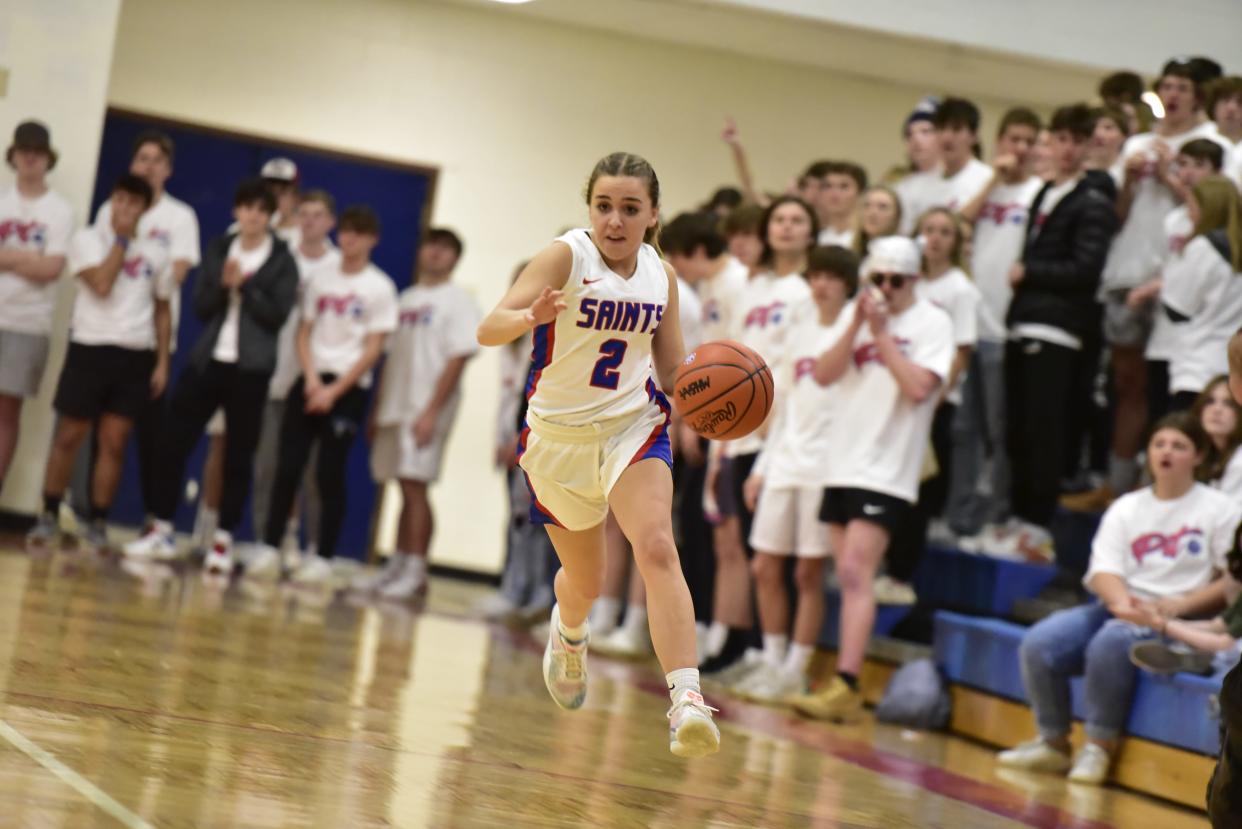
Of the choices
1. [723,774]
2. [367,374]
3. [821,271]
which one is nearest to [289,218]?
[367,374]

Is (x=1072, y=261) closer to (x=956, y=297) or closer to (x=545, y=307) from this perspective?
(x=956, y=297)

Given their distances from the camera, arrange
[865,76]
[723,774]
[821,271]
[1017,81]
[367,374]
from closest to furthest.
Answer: [723,774]
[821,271]
[367,374]
[1017,81]
[865,76]

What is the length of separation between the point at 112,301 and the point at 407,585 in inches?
89.3

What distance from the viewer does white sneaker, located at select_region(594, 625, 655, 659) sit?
7535 millimetres

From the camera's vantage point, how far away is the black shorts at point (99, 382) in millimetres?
8266

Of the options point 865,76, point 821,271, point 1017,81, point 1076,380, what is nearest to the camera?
point 821,271

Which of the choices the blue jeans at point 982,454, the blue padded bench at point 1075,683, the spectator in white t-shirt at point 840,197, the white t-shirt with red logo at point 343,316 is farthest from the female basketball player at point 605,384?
the white t-shirt with red logo at point 343,316

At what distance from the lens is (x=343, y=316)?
8.79 m

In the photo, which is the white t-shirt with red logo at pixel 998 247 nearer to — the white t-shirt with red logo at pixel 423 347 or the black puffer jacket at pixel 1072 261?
the black puffer jacket at pixel 1072 261

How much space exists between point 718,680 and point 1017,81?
5.88 m

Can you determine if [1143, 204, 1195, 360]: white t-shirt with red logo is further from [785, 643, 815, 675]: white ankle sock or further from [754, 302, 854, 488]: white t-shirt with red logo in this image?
[785, 643, 815, 675]: white ankle sock

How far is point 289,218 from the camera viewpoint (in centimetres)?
925

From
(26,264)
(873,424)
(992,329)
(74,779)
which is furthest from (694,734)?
(26,264)

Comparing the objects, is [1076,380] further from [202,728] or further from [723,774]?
[202,728]
